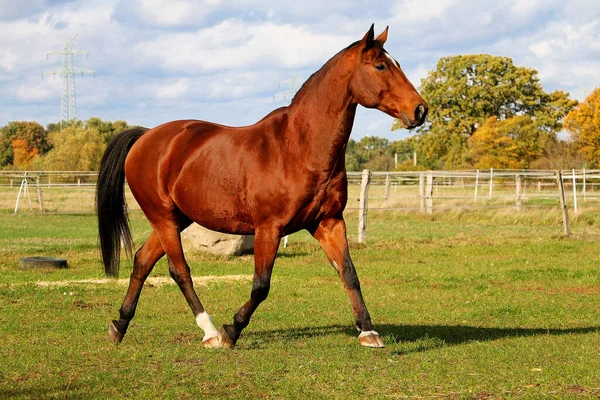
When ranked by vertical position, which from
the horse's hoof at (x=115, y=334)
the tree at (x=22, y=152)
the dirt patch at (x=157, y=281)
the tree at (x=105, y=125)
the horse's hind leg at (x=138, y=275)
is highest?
the tree at (x=105, y=125)

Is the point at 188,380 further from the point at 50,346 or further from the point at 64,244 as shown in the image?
the point at 64,244

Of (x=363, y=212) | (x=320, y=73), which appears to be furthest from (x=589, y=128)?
(x=320, y=73)

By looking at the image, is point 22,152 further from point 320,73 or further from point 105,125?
point 320,73

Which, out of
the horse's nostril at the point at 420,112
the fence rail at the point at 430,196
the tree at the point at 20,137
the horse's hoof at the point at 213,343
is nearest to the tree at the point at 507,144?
the fence rail at the point at 430,196

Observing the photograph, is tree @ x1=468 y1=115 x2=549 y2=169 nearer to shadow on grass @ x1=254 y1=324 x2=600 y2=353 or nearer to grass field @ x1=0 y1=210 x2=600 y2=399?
grass field @ x1=0 y1=210 x2=600 y2=399

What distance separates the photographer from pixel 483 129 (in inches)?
2217

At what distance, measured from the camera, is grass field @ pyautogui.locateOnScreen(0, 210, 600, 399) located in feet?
17.3

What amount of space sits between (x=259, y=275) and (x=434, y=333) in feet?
7.66

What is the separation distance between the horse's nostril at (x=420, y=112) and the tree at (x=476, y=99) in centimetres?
5628

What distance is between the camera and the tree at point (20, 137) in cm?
7475

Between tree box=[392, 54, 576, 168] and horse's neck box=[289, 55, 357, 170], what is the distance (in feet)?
183

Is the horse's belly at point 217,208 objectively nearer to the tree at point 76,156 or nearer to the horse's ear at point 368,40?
the horse's ear at point 368,40

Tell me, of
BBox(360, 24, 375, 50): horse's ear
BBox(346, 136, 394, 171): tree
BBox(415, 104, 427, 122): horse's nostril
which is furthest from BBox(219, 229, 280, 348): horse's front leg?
BBox(346, 136, 394, 171): tree

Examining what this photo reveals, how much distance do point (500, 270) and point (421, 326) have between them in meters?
6.00
